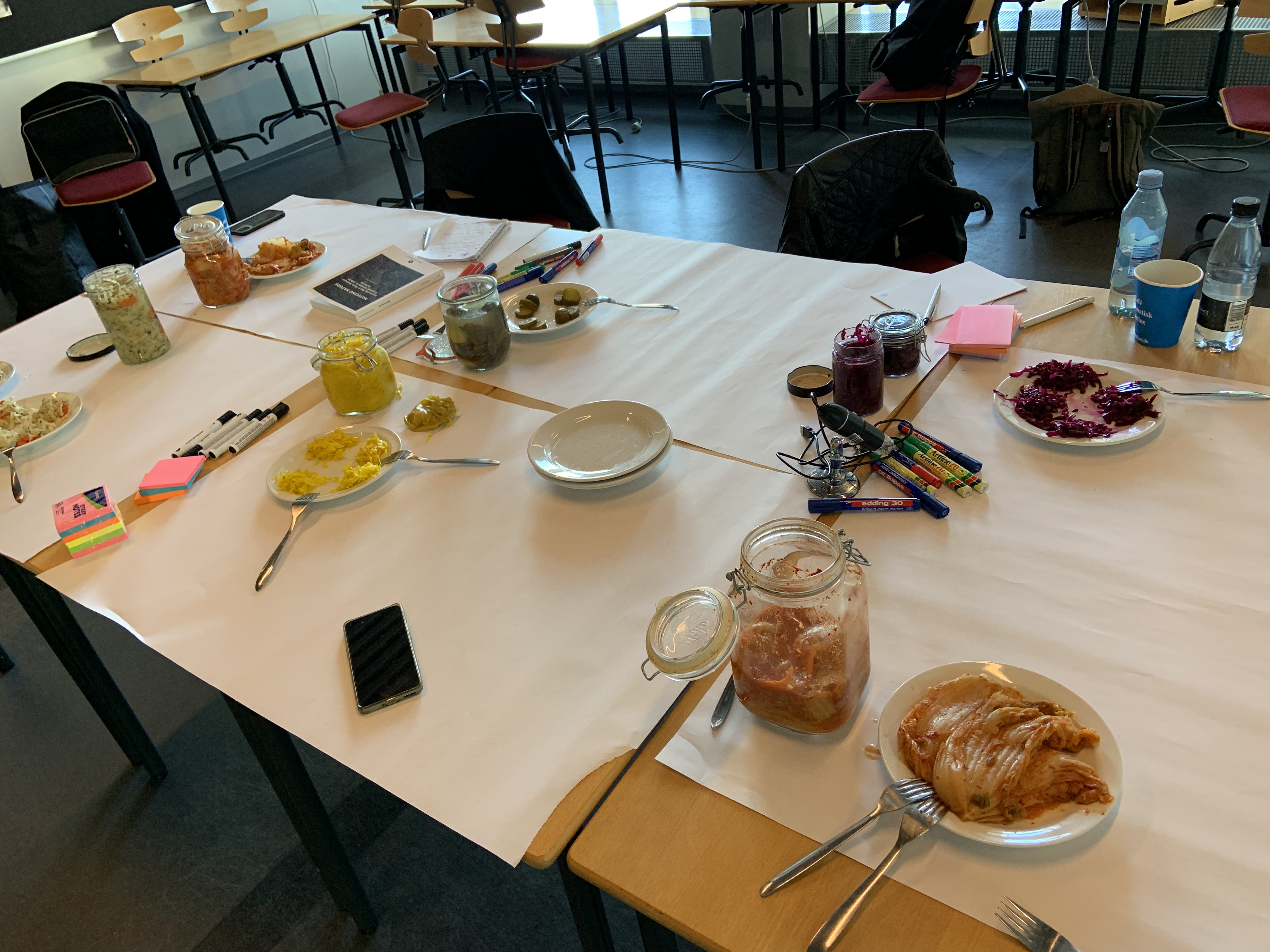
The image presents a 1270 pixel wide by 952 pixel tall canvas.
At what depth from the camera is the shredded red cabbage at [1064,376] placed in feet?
3.90

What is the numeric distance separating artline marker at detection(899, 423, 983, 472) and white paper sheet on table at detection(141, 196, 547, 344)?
1.02 meters

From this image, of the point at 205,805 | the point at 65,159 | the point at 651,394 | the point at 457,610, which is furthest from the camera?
the point at 65,159

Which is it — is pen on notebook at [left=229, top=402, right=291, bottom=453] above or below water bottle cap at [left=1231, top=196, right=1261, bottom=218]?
below

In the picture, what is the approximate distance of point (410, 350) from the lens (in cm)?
161

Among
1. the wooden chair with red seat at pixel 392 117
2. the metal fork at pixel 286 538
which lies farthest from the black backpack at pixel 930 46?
the metal fork at pixel 286 538

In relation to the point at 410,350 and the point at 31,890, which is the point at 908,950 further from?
the point at 31,890

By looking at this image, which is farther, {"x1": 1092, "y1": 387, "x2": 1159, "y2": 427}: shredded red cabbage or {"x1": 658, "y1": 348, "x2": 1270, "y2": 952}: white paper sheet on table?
{"x1": 1092, "y1": 387, "x2": 1159, "y2": 427}: shredded red cabbage

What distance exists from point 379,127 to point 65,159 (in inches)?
113

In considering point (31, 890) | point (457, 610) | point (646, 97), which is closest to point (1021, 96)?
point (646, 97)

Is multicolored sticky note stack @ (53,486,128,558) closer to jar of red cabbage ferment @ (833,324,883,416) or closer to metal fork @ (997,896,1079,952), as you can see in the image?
jar of red cabbage ferment @ (833,324,883,416)

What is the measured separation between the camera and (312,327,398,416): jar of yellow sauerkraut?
1360 mm

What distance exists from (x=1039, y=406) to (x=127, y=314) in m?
1.60

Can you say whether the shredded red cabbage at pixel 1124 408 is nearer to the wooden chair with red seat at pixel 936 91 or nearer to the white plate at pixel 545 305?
the white plate at pixel 545 305

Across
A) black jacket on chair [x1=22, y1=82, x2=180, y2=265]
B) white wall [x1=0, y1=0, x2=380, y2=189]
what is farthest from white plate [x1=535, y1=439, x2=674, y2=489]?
white wall [x1=0, y1=0, x2=380, y2=189]
